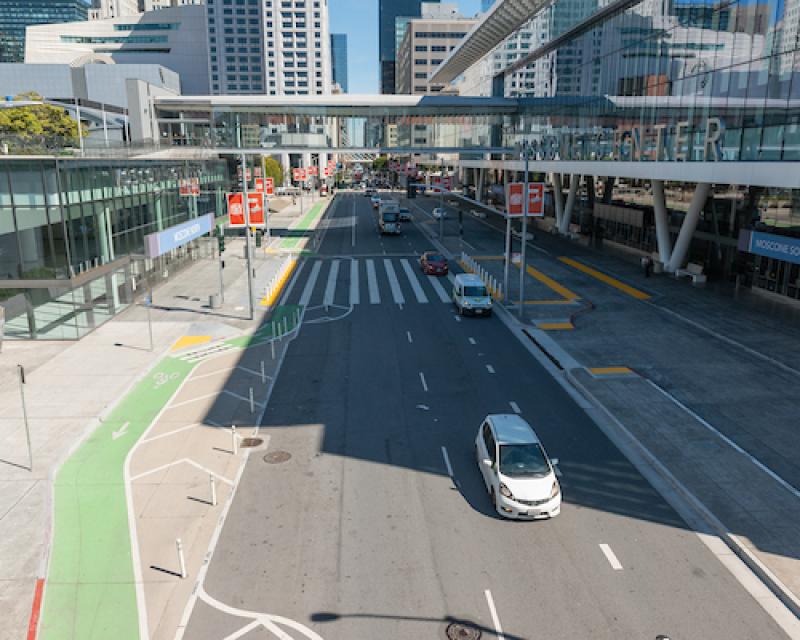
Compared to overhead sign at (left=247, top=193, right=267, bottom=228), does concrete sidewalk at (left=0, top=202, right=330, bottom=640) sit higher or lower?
lower

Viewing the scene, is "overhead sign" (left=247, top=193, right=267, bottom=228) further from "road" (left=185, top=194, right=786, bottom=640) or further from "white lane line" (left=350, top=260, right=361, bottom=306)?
"road" (left=185, top=194, right=786, bottom=640)

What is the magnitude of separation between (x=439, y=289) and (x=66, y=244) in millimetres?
20490

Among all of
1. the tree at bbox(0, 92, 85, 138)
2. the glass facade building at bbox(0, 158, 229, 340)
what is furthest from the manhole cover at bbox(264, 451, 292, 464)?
the tree at bbox(0, 92, 85, 138)

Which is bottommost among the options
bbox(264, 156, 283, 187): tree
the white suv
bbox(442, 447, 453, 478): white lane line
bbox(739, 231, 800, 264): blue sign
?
bbox(442, 447, 453, 478): white lane line

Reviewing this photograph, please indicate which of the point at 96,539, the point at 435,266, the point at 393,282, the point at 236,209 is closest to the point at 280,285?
the point at 393,282

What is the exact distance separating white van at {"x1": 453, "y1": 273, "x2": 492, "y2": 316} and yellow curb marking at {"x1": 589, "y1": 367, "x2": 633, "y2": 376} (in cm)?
878

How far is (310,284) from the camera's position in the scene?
40.9m

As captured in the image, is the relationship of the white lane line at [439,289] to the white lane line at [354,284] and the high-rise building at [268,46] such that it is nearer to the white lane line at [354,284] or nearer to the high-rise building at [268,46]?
the white lane line at [354,284]

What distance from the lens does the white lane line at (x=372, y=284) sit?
1433 inches

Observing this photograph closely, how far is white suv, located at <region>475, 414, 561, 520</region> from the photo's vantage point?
546 inches

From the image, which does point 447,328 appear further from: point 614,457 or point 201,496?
point 201,496

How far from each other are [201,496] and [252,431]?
12.1ft

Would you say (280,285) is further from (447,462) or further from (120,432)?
(447,462)

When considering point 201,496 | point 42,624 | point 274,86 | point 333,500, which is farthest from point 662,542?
point 274,86
